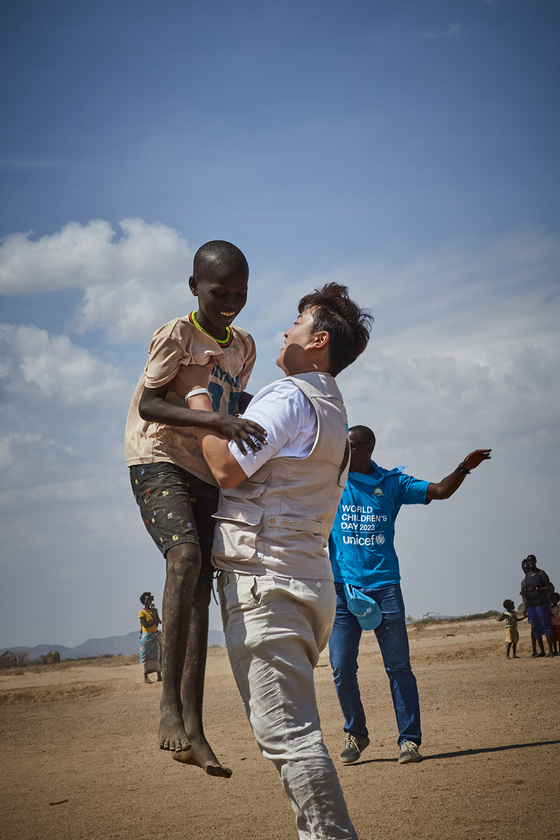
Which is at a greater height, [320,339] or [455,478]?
[320,339]

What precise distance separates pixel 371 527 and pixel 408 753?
6.87ft

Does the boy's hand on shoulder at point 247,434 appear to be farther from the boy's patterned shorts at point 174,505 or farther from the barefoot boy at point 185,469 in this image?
the boy's patterned shorts at point 174,505

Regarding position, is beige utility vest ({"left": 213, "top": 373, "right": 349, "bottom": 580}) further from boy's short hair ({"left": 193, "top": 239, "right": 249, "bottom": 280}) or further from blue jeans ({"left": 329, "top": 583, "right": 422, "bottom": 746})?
blue jeans ({"left": 329, "top": 583, "right": 422, "bottom": 746})

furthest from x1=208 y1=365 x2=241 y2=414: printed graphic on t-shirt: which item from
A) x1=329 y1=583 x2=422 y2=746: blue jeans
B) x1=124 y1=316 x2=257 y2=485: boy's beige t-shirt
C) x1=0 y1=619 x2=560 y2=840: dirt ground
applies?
x1=329 y1=583 x2=422 y2=746: blue jeans

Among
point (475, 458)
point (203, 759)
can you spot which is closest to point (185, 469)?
point (203, 759)

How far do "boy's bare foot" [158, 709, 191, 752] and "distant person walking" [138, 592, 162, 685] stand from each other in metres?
13.4

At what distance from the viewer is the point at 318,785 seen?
2.47 m

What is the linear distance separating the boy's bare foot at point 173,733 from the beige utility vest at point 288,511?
25.6 inches

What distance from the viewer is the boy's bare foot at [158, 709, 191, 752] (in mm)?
2775

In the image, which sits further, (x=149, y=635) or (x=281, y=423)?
(x=149, y=635)

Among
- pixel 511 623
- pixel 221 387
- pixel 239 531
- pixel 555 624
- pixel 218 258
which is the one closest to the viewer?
pixel 239 531

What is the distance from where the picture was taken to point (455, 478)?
670 centimetres

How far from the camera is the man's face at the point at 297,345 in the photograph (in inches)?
120

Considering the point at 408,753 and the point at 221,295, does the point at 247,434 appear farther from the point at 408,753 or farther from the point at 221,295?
the point at 408,753
